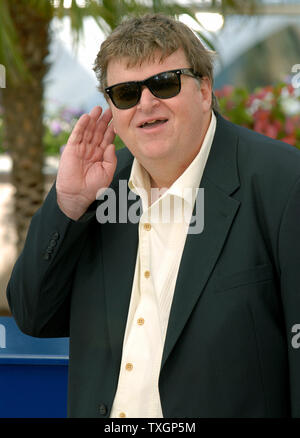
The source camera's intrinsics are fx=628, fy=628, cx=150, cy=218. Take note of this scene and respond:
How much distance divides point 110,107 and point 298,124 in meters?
3.51

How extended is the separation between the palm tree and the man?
2.65m

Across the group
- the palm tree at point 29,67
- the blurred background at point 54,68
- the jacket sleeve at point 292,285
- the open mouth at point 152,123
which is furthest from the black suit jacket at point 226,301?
the palm tree at point 29,67

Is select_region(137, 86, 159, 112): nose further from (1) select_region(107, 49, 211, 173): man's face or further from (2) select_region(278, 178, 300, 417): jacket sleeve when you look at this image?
(2) select_region(278, 178, 300, 417): jacket sleeve

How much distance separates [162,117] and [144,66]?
0.45ft

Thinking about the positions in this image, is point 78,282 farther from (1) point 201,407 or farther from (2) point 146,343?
(1) point 201,407

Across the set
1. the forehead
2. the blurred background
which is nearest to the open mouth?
the forehead

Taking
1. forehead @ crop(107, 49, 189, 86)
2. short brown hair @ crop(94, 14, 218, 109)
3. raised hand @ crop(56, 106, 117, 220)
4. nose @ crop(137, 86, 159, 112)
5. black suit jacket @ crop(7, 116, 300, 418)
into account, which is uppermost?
short brown hair @ crop(94, 14, 218, 109)

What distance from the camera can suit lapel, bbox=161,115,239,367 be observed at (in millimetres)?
1528

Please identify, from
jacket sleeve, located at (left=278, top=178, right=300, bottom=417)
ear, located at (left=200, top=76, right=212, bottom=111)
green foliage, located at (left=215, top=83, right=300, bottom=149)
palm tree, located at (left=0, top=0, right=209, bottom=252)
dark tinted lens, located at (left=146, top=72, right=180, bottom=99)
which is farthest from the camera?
green foliage, located at (left=215, top=83, right=300, bottom=149)

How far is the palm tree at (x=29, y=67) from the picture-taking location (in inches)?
166

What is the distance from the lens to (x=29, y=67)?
5.23m

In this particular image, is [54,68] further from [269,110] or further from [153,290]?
[153,290]

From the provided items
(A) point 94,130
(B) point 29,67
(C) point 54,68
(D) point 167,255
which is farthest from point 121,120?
(C) point 54,68

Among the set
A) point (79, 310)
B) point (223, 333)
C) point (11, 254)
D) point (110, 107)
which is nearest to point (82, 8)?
point (110, 107)
